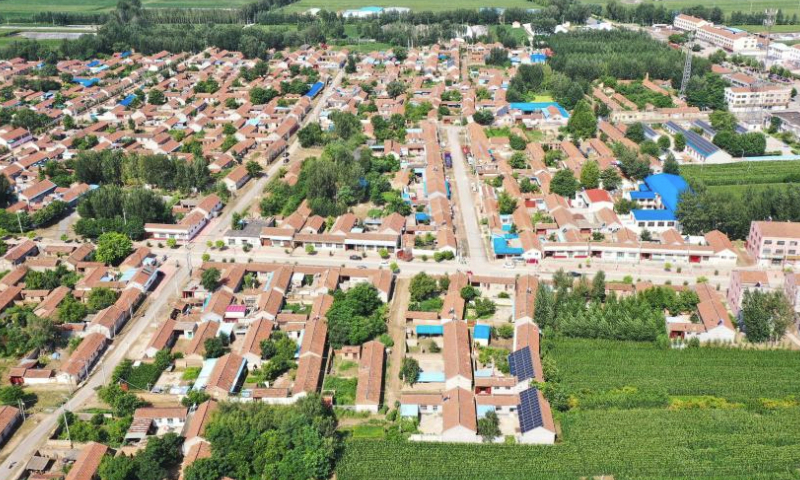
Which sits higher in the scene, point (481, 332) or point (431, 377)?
point (481, 332)

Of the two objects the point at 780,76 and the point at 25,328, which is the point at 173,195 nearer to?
the point at 25,328

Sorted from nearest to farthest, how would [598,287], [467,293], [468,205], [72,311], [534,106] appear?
[72,311] → [598,287] → [467,293] → [468,205] → [534,106]

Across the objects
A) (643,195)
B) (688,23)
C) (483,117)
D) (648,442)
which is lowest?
(648,442)

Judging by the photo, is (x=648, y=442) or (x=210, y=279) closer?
(x=648, y=442)

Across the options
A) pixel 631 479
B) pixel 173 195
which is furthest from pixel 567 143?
pixel 631 479

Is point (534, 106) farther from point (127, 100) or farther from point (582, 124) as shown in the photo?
point (127, 100)

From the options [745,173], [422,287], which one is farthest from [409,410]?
[745,173]

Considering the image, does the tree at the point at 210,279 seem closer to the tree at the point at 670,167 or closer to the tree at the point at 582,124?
the tree at the point at 670,167
